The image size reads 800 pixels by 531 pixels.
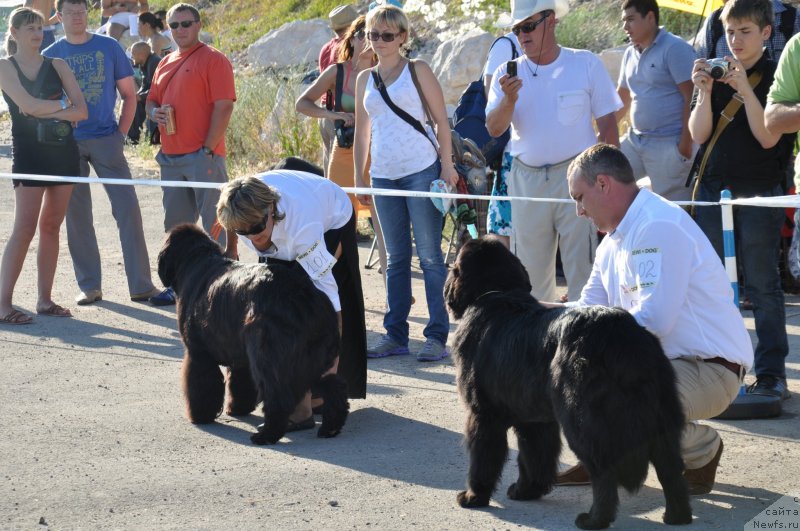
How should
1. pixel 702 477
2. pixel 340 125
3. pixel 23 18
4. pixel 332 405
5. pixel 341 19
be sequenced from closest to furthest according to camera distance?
pixel 702 477, pixel 332 405, pixel 23 18, pixel 340 125, pixel 341 19

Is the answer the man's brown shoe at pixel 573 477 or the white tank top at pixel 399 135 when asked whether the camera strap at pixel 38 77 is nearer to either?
the white tank top at pixel 399 135

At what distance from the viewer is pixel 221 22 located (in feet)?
79.7

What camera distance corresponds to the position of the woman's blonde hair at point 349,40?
26.4 feet

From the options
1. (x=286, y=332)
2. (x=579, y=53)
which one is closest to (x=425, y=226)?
(x=579, y=53)

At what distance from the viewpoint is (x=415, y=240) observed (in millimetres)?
7000

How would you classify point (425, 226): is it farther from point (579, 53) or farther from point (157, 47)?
point (157, 47)

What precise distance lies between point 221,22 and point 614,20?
35.9 ft

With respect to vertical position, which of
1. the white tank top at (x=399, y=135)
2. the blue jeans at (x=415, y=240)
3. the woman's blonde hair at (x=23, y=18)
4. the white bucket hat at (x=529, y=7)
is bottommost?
the blue jeans at (x=415, y=240)

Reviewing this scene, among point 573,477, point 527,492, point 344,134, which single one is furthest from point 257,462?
point 344,134

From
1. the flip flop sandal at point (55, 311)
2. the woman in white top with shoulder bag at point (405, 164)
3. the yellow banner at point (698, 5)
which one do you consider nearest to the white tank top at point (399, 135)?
the woman in white top with shoulder bag at point (405, 164)

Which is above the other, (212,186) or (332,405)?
(212,186)

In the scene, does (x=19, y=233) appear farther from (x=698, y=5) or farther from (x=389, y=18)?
(x=698, y=5)

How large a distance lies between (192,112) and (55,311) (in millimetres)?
1801

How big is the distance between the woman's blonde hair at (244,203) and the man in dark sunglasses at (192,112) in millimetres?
3305
